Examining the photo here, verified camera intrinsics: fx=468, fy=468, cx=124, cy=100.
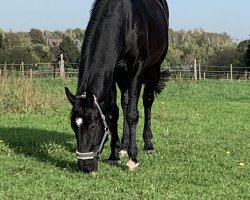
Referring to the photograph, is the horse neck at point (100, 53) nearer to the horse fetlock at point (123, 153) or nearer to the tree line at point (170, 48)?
the horse fetlock at point (123, 153)

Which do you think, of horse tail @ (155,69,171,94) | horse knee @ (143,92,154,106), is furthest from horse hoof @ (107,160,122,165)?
horse tail @ (155,69,171,94)

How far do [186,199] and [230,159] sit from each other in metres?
2.55

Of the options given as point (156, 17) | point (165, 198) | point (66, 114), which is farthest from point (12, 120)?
point (165, 198)

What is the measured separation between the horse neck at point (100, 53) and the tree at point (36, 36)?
80.2 metres

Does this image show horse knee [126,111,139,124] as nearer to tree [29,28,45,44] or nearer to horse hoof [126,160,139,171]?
horse hoof [126,160,139,171]

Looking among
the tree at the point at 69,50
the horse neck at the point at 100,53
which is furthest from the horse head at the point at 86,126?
the tree at the point at 69,50

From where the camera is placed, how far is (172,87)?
2542cm

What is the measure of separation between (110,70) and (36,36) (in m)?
87.3

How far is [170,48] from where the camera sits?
8431cm

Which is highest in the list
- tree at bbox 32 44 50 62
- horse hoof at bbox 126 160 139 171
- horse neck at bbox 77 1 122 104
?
tree at bbox 32 44 50 62

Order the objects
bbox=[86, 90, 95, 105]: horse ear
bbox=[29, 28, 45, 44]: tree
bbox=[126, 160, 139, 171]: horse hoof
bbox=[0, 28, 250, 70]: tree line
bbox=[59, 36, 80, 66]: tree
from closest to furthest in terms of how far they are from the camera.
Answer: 1. bbox=[86, 90, 95, 105]: horse ear
2. bbox=[126, 160, 139, 171]: horse hoof
3. bbox=[59, 36, 80, 66]: tree
4. bbox=[0, 28, 250, 70]: tree line
5. bbox=[29, 28, 45, 44]: tree

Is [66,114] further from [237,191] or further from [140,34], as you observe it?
[237,191]

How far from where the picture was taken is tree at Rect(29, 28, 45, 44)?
86375 millimetres

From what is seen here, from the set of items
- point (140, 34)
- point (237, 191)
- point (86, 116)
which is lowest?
point (237, 191)
